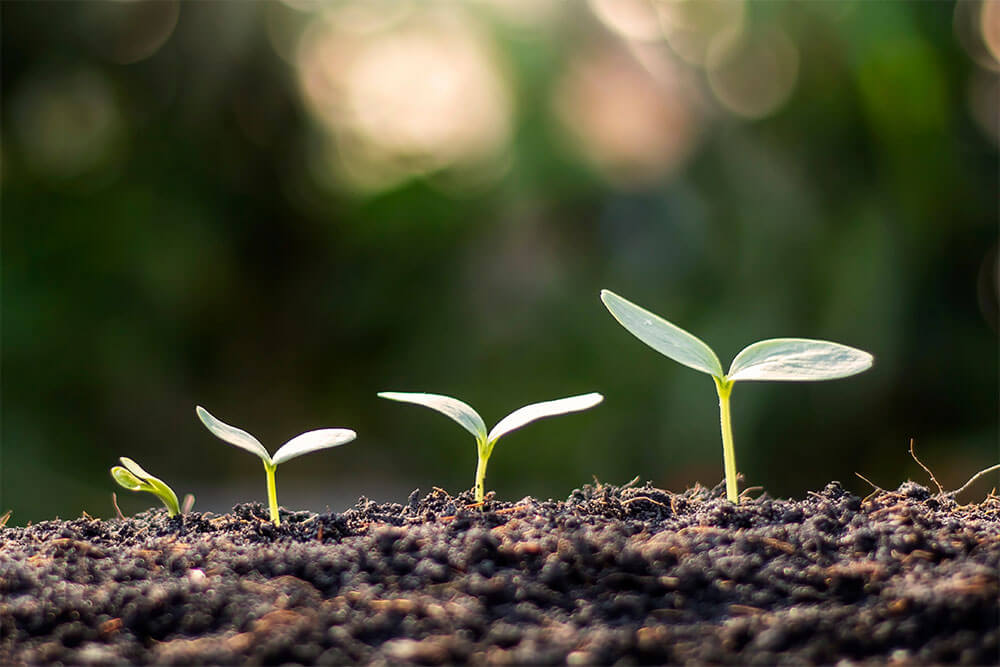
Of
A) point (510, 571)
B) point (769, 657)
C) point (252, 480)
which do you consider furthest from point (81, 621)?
point (252, 480)

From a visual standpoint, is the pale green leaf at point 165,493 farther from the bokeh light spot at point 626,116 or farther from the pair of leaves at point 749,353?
the bokeh light spot at point 626,116

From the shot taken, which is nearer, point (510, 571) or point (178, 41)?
point (510, 571)

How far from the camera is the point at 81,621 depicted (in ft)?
1.24

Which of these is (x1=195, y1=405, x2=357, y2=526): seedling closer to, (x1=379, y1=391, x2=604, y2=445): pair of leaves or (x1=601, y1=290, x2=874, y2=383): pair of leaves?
(x1=379, y1=391, x2=604, y2=445): pair of leaves

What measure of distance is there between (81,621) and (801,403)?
7.67 ft

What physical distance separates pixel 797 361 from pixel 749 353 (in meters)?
0.03

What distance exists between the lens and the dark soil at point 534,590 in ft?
1.08

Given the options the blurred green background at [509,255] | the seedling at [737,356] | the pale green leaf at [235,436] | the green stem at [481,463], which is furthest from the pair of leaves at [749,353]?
the blurred green background at [509,255]

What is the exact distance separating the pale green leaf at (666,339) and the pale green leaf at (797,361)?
0.05 ft

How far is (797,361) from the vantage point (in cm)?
49

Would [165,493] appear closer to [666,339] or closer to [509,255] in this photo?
[666,339]

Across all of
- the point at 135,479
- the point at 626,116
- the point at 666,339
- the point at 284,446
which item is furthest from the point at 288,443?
the point at 626,116

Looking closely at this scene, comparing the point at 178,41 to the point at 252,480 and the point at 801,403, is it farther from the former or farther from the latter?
the point at 801,403

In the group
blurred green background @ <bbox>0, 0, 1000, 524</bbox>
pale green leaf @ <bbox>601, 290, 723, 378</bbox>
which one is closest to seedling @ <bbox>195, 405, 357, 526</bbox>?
pale green leaf @ <bbox>601, 290, 723, 378</bbox>
